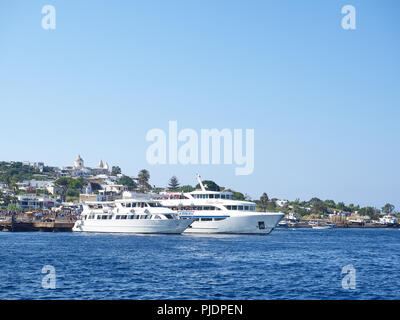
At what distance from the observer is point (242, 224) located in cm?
7350

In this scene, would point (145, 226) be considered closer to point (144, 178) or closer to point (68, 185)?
point (144, 178)

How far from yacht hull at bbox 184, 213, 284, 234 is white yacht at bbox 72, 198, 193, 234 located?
9.17 ft

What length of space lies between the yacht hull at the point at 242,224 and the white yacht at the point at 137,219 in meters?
2.79

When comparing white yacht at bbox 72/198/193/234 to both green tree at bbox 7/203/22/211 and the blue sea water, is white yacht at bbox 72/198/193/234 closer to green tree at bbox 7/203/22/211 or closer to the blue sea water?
the blue sea water

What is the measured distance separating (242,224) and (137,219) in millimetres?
15744

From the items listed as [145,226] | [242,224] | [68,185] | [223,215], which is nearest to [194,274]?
[242,224]

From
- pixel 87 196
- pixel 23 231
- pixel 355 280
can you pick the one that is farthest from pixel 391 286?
pixel 87 196

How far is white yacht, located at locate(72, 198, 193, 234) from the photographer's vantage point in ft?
244

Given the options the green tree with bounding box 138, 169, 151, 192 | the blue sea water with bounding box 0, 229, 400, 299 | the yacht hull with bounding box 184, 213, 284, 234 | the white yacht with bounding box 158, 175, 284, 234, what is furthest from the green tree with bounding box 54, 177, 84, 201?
the blue sea water with bounding box 0, 229, 400, 299

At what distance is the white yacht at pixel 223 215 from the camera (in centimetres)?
7375

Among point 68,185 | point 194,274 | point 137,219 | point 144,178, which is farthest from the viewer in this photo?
point 68,185

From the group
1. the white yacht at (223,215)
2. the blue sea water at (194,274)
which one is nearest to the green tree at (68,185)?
the white yacht at (223,215)

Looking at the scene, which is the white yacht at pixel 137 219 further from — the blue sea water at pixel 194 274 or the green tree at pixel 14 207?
the green tree at pixel 14 207
